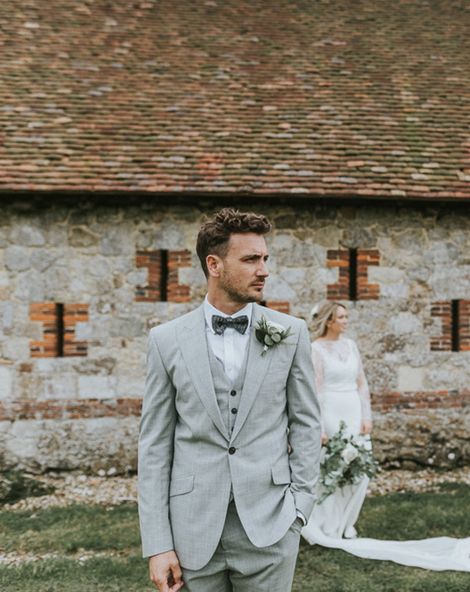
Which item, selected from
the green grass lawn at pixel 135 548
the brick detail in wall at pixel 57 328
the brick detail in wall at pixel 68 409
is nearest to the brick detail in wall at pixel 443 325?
the green grass lawn at pixel 135 548

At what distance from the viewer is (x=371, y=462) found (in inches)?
215

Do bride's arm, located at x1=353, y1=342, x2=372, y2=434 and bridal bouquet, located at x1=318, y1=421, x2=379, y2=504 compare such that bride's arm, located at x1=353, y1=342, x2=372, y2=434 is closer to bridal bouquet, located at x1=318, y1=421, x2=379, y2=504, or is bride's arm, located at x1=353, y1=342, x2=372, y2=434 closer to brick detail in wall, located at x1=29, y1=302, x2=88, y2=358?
bridal bouquet, located at x1=318, y1=421, x2=379, y2=504

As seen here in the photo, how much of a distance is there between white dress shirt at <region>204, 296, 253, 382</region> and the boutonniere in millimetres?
60

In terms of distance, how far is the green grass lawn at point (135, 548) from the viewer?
4578 millimetres

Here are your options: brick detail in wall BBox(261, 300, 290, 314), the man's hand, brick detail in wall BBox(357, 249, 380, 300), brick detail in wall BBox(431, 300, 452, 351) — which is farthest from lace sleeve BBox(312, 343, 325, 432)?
the man's hand

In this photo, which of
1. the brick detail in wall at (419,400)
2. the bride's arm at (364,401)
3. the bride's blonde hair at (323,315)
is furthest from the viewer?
the brick detail in wall at (419,400)

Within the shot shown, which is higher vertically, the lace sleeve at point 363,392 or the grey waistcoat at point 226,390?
the grey waistcoat at point 226,390

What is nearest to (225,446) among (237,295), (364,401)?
(237,295)

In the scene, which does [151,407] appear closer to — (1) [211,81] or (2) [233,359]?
(2) [233,359]

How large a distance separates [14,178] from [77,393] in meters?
2.59

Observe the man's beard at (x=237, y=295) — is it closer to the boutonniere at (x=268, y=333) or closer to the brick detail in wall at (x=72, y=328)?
the boutonniere at (x=268, y=333)

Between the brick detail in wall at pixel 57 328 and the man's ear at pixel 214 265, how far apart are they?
209 inches

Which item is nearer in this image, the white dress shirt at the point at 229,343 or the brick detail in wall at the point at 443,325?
the white dress shirt at the point at 229,343

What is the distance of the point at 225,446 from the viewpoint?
2.49 metres
